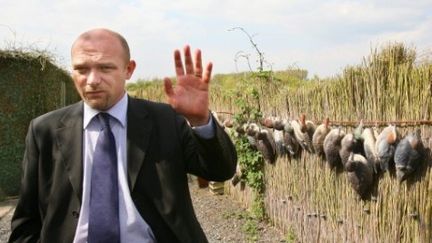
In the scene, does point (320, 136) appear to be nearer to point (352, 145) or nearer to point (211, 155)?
point (352, 145)

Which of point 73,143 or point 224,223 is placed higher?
point 73,143

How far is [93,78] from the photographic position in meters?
2.16

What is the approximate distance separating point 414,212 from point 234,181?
449 cm

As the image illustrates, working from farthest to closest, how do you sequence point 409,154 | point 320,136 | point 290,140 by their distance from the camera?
point 290,140 → point 320,136 → point 409,154

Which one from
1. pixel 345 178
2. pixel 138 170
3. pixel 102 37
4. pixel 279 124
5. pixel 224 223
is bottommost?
pixel 224 223

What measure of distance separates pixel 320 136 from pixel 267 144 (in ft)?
5.88

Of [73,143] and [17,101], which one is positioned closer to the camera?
[73,143]

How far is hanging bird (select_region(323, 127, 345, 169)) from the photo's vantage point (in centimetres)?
487

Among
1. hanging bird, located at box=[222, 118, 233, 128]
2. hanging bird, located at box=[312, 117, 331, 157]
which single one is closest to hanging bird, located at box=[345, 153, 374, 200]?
hanging bird, located at box=[312, 117, 331, 157]

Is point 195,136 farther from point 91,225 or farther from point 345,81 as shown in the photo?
point 345,81

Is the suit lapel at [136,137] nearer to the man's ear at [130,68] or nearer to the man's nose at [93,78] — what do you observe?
the man's ear at [130,68]

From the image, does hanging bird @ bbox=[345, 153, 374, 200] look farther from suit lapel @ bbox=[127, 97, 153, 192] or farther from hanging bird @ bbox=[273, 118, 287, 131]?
suit lapel @ bbox=[127, 97, 153, 192]

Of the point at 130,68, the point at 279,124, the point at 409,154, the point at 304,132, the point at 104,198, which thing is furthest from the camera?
the point at 279,124

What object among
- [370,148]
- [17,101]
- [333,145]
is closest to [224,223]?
[333,145]
